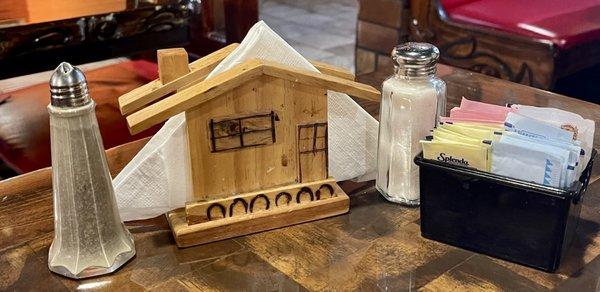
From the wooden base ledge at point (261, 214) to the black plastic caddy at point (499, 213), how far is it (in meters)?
0.12

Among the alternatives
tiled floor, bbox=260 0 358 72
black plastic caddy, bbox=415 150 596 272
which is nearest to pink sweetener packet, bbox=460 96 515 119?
black plastic caddy, bbox=415 150 596 272

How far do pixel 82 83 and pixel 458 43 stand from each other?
1.66 metres

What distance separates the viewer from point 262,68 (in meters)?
0.74

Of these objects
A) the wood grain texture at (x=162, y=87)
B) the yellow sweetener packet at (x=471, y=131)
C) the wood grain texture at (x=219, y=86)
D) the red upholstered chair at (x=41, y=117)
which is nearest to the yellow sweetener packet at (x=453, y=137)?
the yellow sweetener packet at (x=471, y=131)

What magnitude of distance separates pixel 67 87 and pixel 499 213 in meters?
0.48

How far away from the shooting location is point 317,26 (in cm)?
396

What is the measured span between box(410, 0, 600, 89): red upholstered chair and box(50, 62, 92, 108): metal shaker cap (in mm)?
1551

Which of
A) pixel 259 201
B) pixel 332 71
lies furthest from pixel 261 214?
pixel 332 71

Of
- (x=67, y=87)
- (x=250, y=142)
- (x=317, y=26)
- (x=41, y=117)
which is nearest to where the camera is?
(x=67, y=87)

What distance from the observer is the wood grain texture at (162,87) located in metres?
0.79

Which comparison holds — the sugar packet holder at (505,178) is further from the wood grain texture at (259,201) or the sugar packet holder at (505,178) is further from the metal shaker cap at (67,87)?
the metal shaker cap at (67,87)

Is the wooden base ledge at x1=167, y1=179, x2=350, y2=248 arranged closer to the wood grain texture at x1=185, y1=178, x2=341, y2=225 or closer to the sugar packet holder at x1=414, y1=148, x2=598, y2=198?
the wood grain texture at x1=185, y1=178, x2=341, y2=225

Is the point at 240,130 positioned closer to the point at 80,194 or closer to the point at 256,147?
the point at 256,147

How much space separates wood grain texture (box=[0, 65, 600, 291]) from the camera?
693 mm
